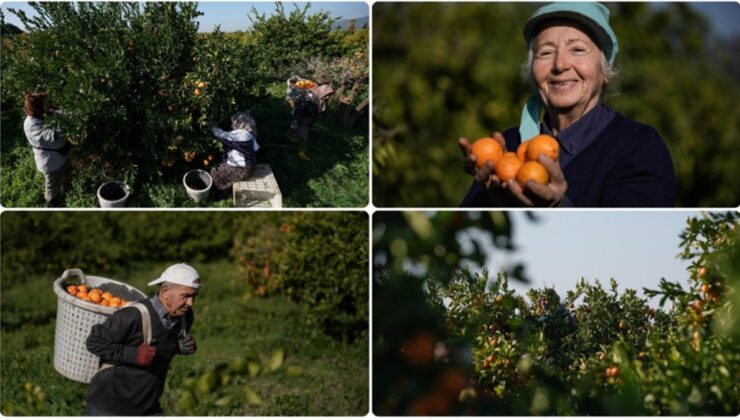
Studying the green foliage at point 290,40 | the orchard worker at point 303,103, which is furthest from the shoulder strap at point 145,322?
the orchard worker at point 303,103

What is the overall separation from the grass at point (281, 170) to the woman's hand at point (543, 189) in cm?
226

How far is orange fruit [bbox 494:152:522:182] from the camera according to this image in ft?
7.93

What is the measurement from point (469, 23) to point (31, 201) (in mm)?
2670

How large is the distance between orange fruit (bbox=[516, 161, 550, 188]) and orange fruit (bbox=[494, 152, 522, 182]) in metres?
0.04

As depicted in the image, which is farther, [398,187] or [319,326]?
[319,326]

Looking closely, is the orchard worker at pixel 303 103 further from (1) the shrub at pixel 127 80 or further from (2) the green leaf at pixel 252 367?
(2) the green leaf at pixel 252 367

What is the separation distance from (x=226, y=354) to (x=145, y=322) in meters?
2.23

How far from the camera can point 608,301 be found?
10.6ft

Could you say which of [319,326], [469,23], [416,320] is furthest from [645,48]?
[319,326]

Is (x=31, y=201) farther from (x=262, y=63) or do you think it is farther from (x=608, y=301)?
(x=608, y=301)

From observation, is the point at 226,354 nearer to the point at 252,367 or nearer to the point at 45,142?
the point at 45,142

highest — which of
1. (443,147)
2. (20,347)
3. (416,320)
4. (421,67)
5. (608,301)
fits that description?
(421,67)

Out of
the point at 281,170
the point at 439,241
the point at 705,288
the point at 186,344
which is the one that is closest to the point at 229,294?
the point at 281,170

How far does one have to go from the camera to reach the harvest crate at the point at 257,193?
4.66 meters
